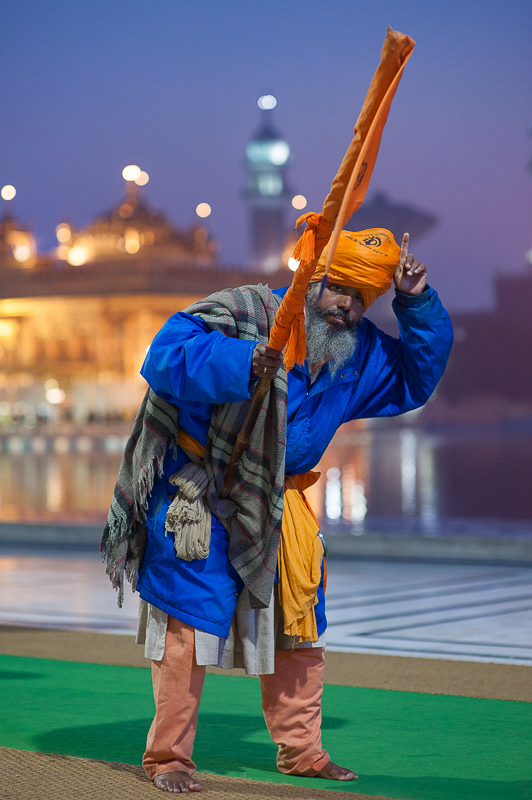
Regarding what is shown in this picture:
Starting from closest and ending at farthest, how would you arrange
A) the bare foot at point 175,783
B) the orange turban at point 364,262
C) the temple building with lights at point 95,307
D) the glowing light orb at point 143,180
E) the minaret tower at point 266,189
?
the bare foot at point 175,783
the orange turban at point 364,262
the temple building with lights at point 95,307
the glowing light orb at point 143,180
the minaret tower at point 266,189

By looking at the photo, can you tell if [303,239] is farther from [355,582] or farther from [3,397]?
[3,397]

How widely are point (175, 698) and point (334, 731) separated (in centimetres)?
81

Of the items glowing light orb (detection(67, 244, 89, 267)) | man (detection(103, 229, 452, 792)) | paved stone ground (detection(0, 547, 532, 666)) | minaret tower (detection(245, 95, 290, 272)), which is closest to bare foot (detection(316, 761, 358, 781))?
man (detection(103, 229, 452, 792))

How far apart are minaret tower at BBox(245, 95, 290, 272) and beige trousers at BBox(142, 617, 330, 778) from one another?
11575cm

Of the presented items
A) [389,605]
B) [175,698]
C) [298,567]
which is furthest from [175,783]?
[389,605]

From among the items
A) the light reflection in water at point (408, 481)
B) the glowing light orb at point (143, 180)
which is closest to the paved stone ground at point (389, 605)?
the light reflection in water at point (408, 481)

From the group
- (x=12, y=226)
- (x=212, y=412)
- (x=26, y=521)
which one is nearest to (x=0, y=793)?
(x=212, y=412)

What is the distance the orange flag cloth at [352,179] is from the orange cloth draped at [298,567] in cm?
45

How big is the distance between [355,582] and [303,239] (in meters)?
4.38

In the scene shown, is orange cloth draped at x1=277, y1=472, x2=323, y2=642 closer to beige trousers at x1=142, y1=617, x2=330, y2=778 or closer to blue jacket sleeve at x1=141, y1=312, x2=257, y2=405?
beige trousers at x1=142, y1=617, x2=330, y2=778

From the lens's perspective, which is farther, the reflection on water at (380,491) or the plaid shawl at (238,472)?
the reflection on water at (380,491)

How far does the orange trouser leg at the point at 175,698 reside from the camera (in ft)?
9.13

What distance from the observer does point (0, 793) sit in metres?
2.76

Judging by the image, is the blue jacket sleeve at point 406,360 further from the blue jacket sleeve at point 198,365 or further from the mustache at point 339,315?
the blue jacket sleeve at point 198,365
